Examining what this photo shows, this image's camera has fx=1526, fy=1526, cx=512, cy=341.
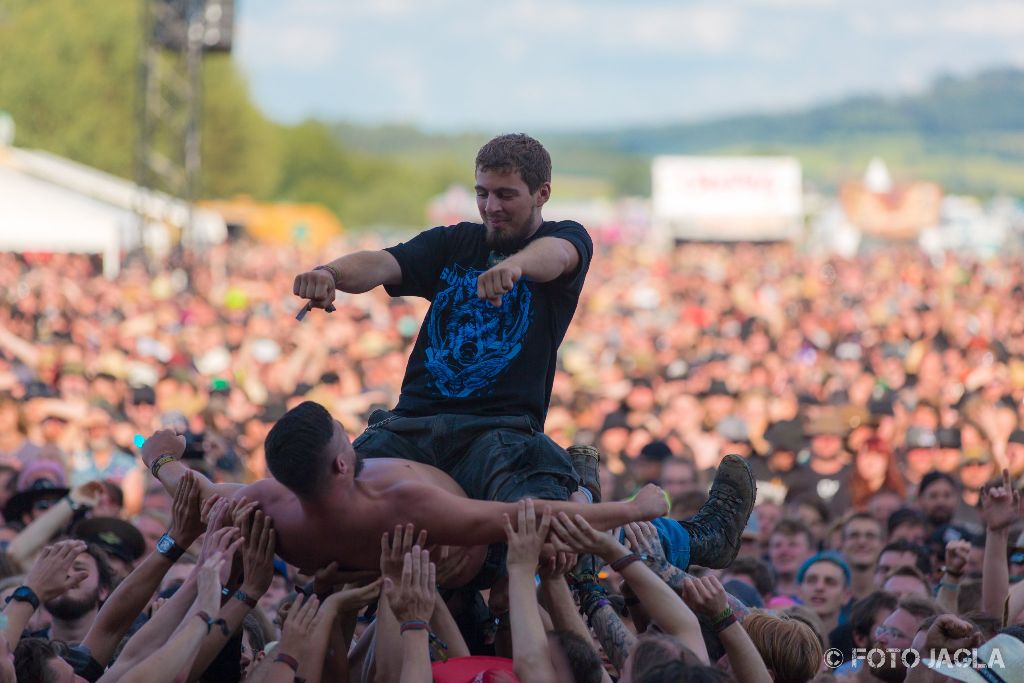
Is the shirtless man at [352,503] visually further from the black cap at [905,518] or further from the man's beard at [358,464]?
the black cap at [905,518]

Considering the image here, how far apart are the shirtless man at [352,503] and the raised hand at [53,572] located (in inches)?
19.2

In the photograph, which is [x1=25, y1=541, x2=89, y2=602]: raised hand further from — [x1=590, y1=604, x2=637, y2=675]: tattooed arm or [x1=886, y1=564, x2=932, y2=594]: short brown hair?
[x1=886, y1=564, x2=932, y2=594]: short brown hair

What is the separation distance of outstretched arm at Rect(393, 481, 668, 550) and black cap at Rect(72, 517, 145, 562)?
8.01ft

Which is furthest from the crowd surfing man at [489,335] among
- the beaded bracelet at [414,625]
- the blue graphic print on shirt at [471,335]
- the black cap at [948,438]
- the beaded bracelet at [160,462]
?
the black cap at [948,438]

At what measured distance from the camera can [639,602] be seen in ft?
16.1

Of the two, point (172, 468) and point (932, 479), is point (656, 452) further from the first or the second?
point (172, 468)

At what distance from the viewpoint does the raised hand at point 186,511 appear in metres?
5.03

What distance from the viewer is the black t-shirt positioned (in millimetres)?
5047

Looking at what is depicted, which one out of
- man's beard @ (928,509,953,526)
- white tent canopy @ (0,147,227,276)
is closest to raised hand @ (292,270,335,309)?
man's beard @ (928,509,953,526)

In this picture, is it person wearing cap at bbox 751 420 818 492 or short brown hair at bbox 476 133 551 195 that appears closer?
short brown hair at bbox 476 133 551 195

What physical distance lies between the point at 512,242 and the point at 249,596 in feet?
4.64

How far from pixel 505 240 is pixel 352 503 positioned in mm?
1025

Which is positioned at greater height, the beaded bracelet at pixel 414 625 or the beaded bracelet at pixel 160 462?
the beaded bracelet at pixel 160 462

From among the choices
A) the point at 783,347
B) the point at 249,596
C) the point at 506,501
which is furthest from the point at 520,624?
the point at 783,347
